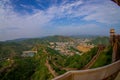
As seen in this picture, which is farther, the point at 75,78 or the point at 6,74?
the point at 6,74

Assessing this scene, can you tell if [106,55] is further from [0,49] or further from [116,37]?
[0,49]

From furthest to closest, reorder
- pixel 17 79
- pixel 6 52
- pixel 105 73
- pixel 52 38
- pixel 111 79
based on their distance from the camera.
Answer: pixel 52 38 < pixel 6 52 < pixel 17 79 < pixel 111 79 < pixel 105 73

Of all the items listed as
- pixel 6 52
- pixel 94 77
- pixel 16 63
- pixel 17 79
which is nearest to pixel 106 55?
pixel 94 77

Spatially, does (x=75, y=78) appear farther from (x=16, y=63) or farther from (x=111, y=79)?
(x=16, y=63)

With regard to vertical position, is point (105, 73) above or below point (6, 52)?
above

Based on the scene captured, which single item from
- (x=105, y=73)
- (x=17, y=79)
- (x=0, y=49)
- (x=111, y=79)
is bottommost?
(x=17, y=79)

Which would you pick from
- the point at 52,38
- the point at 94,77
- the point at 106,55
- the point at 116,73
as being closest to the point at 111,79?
the point at 116,73

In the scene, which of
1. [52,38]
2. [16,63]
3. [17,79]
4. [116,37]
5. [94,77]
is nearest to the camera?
[94,77]

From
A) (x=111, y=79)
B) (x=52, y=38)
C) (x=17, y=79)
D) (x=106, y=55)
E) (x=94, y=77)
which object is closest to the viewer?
(x=94, y=77)

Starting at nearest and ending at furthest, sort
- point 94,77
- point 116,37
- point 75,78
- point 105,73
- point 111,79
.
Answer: point 75,78 → point 94,77 → point 105,73 → point 111,79 → point 116,37
